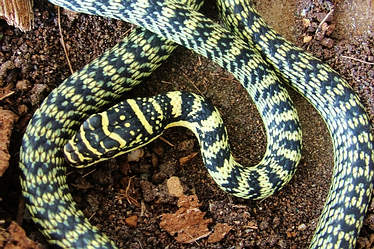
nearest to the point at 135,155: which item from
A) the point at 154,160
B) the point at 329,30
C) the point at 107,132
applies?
the point at 154,160

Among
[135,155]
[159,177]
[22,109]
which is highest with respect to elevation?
[22,109]

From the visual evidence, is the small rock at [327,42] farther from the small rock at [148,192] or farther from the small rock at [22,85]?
the small rock at [22,85]

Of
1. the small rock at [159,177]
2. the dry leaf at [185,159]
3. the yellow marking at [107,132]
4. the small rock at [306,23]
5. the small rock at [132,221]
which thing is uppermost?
the small rock at [306,23]

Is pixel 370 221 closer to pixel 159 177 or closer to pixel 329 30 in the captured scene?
pixel 329 30

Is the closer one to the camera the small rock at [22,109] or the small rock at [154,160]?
the small rock at [22,109]

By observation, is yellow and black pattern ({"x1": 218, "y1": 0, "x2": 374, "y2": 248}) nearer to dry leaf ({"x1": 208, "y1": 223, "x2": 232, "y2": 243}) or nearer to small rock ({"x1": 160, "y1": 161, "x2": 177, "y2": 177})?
dry leaf ({"x1": 208, "y1": 223, "x2": 232, "y2": 243})

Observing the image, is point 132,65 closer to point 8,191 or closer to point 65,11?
point 65,11

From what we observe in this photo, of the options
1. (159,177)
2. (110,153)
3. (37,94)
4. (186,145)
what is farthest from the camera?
(186,145)

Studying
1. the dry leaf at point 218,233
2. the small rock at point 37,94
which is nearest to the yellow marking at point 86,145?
the small rock at point 37,94
